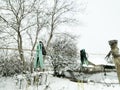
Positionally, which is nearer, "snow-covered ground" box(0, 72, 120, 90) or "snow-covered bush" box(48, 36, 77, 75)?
"snow-covered ground" box(0, 72, 120, 90)

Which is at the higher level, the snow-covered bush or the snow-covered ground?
the snow-covered bush

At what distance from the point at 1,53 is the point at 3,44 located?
2.51ft

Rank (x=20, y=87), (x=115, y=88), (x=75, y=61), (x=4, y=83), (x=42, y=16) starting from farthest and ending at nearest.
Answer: (x=75, y=61)
(x=42, y=16)
(x=4, y=83)
(x=20, y=87)
(x=115, y=88)

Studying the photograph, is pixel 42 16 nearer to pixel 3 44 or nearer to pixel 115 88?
pixel 3 44

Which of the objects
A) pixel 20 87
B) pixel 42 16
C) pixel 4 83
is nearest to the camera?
pixel 20 87

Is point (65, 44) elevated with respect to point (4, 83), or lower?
elevated

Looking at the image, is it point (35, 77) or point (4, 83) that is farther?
point (4, 83)

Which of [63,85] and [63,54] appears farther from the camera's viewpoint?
[63,54]

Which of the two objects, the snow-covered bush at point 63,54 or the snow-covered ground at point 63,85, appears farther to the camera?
the snow-covered bush at point 63,54

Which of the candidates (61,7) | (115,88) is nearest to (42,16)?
(61,7)

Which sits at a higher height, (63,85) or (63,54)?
(63,54)

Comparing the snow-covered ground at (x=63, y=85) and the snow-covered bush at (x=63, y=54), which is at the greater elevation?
the snow-covered bush at (x=63, y=54)

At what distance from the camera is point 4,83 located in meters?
19.5

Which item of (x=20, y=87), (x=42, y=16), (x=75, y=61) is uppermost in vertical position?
(x=42, y=16)
